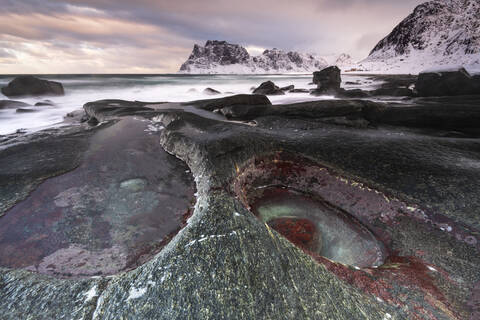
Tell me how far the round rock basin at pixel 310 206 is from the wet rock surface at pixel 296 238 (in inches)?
0.8

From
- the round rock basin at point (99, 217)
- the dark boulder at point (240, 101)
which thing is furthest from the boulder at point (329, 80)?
the round rock basin at point (99, 217)

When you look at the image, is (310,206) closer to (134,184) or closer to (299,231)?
(299,231)

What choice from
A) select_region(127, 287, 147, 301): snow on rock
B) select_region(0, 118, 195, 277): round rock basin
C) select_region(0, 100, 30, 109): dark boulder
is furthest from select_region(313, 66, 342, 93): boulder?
select_region(127, 287, 147, 301): snow on rock

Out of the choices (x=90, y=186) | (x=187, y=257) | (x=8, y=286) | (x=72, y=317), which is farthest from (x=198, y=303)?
(x=90, y=186)

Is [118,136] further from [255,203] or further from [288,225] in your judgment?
[288,225]

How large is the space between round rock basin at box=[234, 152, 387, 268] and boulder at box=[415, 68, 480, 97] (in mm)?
12804

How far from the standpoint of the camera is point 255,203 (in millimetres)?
3451

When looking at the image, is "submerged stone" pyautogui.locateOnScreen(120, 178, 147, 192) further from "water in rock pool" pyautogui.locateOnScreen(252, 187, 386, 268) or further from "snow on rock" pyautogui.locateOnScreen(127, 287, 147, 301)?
"snow on rock" pyautogui.locateOnScreen(127, 287, 147, 301)

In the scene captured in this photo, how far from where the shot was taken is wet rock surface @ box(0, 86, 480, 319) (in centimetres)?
162

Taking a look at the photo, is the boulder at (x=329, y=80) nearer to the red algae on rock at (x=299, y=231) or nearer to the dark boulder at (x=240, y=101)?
the dark boulder at (x=240, y=101)

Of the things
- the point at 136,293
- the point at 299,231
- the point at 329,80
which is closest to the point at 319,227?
the point at 299,231

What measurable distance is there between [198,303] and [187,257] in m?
0.33

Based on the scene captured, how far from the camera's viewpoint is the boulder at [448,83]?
36.2ft

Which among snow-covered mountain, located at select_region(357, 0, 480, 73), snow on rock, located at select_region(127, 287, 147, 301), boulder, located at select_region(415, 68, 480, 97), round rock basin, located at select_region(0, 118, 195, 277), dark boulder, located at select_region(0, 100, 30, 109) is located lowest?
round rock basin, located at select_region(0, 118, 195, 277)
